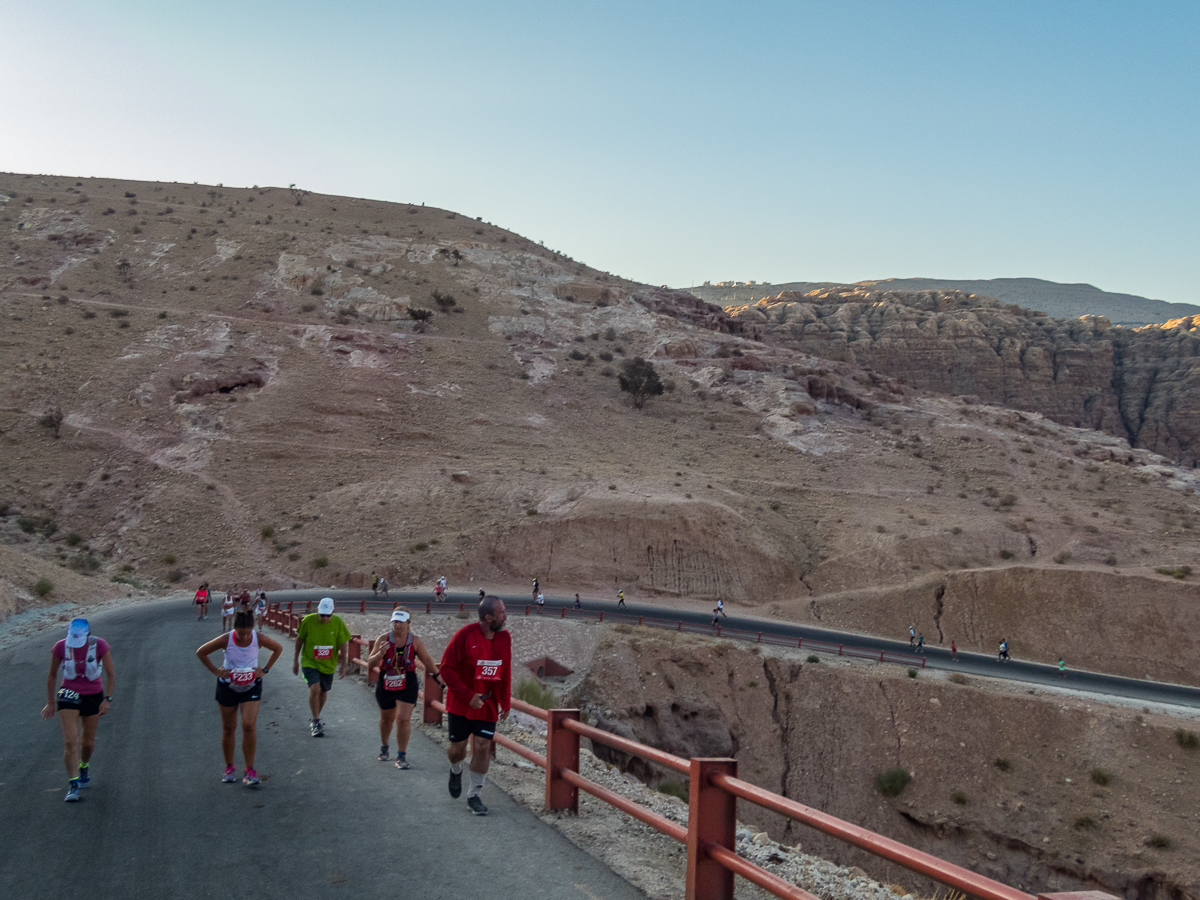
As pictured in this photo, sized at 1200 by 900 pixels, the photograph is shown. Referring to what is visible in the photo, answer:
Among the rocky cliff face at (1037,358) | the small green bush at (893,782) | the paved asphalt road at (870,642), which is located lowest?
the small green bush at (893,782)

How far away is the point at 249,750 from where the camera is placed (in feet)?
26.6

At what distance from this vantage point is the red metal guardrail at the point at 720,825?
3.68 metres


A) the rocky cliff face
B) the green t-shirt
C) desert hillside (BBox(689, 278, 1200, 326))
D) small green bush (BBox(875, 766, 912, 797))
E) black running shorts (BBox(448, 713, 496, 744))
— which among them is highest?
desert hillside (BBox(689, 278, 1200, 326))

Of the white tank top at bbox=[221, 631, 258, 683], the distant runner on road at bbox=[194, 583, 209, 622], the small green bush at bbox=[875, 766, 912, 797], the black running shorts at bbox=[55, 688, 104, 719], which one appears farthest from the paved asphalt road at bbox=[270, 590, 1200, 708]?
the black running shorts at bbox=[55, 688, 104, 719]

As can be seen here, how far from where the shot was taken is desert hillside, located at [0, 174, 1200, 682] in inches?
1414

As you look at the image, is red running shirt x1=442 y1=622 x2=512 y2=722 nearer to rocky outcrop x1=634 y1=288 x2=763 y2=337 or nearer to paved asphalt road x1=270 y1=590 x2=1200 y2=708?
paved asphalt road x1=270 y1=590 x2=1200 y2=708

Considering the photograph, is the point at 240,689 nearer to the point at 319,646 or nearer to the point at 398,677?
the point at 398,677

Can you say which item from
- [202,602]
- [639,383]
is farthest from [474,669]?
[639,383]

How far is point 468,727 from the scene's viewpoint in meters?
7.08

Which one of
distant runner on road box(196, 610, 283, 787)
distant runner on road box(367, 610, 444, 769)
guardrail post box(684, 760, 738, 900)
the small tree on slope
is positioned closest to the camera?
guardrail post box(684, 760, 738, 900)

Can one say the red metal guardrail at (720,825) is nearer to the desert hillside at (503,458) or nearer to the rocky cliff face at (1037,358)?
the desert hillside at (503,458)

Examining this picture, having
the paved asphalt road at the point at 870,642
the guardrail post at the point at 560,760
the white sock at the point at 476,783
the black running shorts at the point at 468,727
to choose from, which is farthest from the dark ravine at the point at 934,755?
the black running shorts at the point at 468,727

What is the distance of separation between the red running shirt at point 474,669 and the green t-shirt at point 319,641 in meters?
3.62

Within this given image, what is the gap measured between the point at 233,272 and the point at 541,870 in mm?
67969
